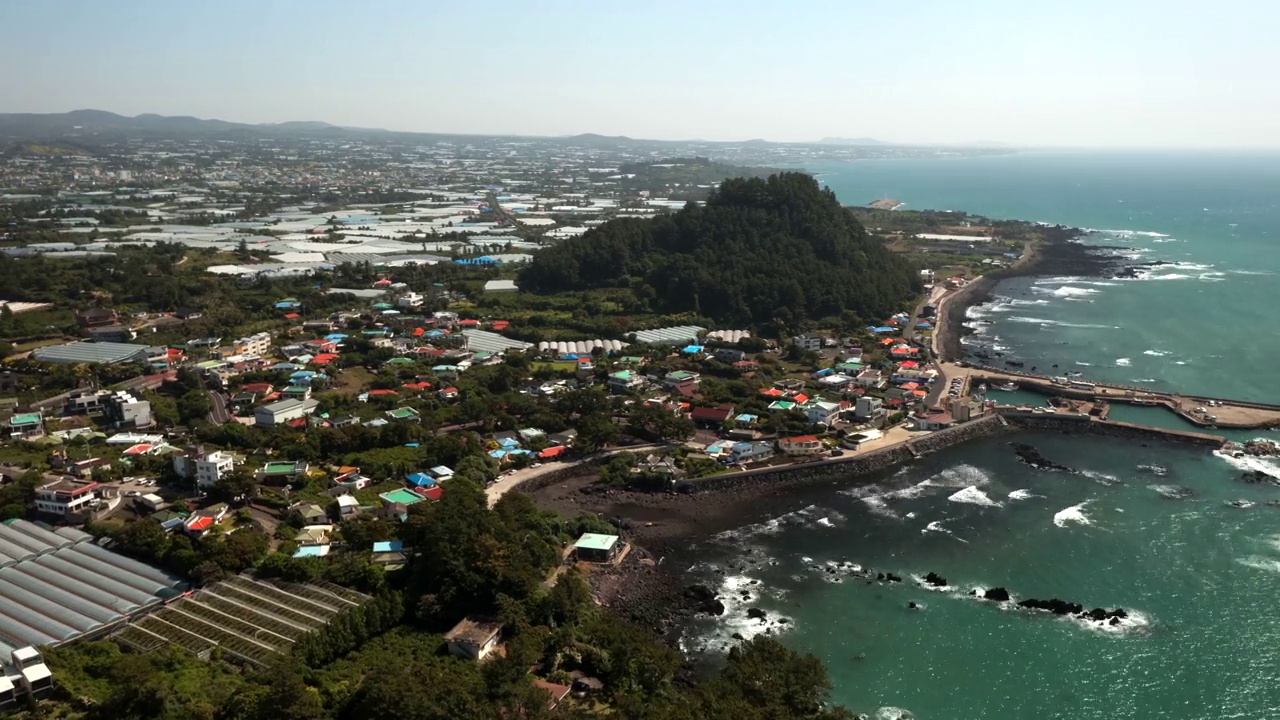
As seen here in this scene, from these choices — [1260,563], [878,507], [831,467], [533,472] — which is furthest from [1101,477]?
[533,472]

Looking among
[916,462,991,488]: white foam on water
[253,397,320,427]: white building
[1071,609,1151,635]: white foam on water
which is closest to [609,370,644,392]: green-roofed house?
[253,397,320,427]: white building

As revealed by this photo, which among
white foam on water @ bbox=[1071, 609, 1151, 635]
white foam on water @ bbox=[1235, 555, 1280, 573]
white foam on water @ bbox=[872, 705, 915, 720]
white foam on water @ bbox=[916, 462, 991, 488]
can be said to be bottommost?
white foam on water @ bbox=[872, 705, 915, 720]

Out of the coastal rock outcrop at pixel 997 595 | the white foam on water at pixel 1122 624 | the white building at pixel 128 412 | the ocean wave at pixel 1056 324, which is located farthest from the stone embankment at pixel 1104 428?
the white building at pixel 128 412

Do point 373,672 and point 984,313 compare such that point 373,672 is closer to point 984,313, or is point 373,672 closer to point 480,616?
point 480,616

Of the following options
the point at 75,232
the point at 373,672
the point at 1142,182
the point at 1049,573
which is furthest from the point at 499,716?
the point at 1142,182

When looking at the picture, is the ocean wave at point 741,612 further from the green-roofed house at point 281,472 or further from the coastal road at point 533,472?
the green-roofed house at point 281,472

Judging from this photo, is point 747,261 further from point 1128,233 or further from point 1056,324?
point 1128,233

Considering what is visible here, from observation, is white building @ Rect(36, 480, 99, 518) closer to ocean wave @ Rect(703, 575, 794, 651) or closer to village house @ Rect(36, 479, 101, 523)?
village house @ Rect(36, 479, 101, 523)
